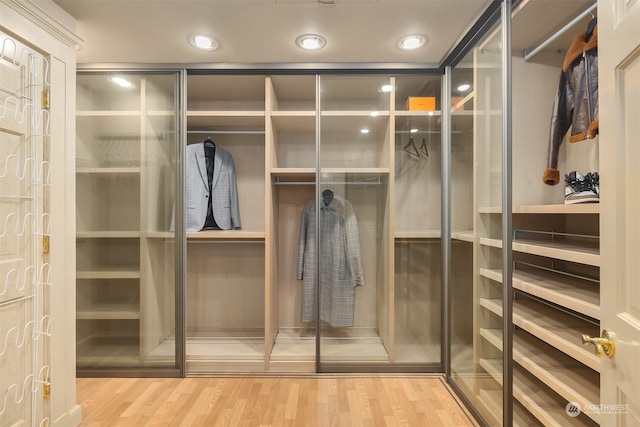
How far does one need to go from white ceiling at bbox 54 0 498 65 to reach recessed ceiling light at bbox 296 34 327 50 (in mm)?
43

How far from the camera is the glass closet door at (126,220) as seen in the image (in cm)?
252

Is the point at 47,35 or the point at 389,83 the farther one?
the point at 389,83

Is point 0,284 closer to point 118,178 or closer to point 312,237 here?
point 118,178

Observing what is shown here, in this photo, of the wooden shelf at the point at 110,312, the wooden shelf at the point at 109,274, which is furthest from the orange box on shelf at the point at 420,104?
the wooden shelf at the point at 110,312

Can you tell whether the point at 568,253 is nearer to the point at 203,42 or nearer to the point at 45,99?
the point at 203,42

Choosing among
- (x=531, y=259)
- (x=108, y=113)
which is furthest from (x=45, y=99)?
(x=531, y=259)

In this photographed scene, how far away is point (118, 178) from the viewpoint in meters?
2.54

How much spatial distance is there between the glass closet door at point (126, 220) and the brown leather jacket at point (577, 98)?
2442mm

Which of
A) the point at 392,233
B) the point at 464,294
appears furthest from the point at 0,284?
the point at 464,294

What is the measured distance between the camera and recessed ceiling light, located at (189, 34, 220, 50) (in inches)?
85.3

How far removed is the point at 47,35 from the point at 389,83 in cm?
208

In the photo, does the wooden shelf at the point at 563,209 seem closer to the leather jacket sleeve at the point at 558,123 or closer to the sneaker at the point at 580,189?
the sneaker at the point at 580,189

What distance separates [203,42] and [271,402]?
236 cm

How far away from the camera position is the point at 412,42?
2.23 metres
